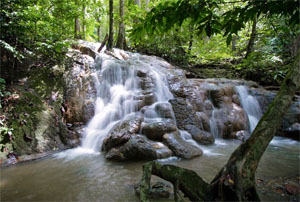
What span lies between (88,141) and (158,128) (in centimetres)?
229

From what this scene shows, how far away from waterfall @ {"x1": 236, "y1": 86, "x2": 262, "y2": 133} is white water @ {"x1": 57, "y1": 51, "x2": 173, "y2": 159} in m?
3.70

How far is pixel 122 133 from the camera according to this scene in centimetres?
492

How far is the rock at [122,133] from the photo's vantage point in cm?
480

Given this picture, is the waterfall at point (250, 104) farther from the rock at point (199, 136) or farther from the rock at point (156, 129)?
the rock at point (156, 129)

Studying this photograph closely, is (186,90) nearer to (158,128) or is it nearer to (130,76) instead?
(130,76)

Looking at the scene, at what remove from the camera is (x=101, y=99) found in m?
7.04

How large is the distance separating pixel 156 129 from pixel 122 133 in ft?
3.21

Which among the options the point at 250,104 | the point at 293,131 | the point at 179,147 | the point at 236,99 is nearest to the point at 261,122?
the point at 179,147

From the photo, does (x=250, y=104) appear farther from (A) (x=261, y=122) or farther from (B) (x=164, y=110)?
(A) (x=261, y=122)

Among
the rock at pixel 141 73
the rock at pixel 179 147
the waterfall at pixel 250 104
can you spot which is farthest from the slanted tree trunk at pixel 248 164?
the waterfall at pixel 250 104

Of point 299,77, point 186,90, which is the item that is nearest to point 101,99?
point 186,90

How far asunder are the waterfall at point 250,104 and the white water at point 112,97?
3.70 m

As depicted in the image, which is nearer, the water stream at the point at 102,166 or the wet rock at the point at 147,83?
the water stream at the point at 102,166

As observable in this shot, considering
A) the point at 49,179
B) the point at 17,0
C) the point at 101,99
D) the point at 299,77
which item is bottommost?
the point at 49,179
